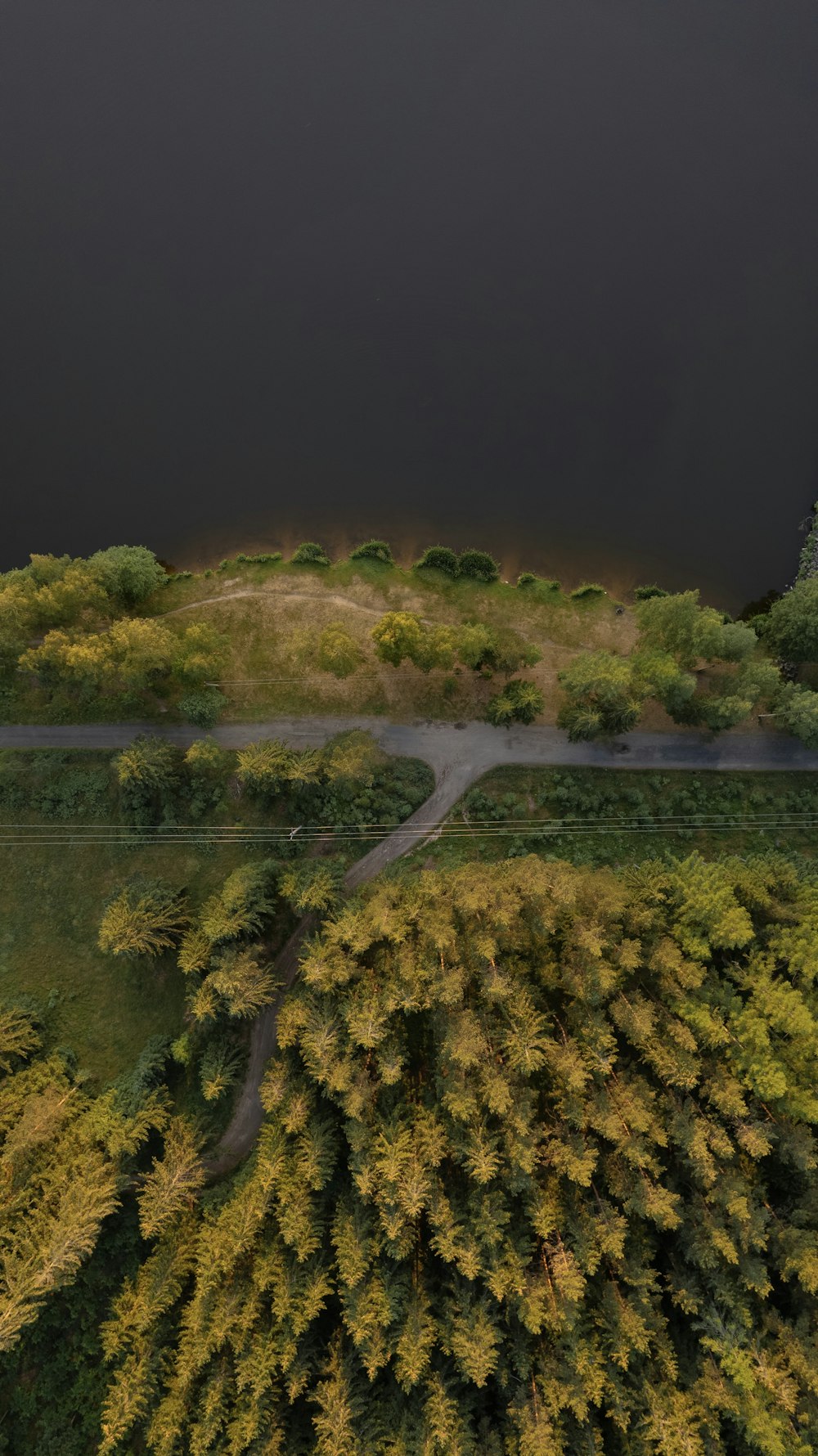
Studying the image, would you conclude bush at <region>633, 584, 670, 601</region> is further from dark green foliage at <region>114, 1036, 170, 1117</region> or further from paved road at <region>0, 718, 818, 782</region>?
dark green foliage at <region>114, 1036, 170, 1117</region>

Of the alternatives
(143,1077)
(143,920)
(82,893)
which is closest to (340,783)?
(143,920)

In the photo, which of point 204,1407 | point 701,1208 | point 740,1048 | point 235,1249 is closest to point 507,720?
point 740,1048

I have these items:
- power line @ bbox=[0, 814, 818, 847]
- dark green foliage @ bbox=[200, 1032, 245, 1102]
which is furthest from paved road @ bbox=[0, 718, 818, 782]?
dark green foliage @ bbox=[200, 1032, 245, 1102]

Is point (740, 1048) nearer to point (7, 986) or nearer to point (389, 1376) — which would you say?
point (389, 1376)

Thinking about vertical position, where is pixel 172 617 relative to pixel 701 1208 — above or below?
above

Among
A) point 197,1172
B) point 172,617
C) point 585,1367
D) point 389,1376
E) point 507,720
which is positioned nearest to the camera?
point 585,1367

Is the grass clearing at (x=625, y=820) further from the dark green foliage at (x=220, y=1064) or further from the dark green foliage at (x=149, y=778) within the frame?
the dark green foliage at (x=149, y=778)

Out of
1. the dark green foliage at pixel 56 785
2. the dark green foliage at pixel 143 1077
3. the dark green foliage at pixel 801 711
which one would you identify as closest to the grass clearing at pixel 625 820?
the dark green foliage at pixel 801 711
